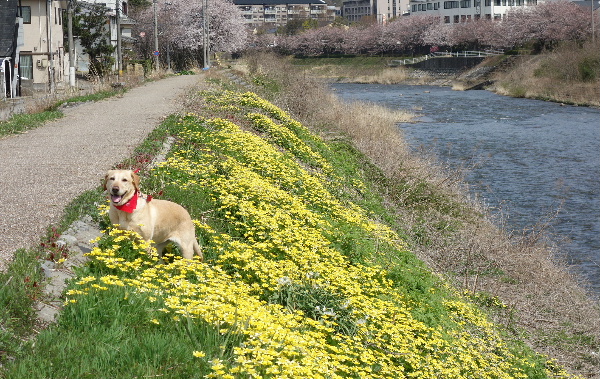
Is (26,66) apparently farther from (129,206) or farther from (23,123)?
(129,206)

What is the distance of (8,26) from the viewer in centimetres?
3619

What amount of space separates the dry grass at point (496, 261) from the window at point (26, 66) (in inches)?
970

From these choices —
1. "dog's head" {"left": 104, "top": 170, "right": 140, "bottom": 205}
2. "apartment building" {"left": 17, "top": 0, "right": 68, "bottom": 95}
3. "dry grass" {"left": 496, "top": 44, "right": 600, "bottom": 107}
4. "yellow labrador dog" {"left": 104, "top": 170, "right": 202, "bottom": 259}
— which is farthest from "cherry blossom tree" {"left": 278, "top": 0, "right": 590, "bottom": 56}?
"dog's head" {"left": 104, "top": 170, "right": 140, "bottom": 205}

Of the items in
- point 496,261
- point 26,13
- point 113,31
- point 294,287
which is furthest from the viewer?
point 113,31

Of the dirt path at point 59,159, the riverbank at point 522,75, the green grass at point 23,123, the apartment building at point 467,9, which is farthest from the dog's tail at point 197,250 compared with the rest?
the apartment building at point 467,9

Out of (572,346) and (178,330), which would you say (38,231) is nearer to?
(178,330)

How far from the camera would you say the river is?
1667cm

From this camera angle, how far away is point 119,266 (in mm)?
6262

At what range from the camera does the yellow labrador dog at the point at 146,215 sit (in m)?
6.82

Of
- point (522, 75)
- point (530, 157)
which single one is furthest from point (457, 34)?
point (530, 157)

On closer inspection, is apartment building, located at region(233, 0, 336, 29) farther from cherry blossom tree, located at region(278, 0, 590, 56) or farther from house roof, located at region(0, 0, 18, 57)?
house roof, located at region(0, 0, 18, 57)

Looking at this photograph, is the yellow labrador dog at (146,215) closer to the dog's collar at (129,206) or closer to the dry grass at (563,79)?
the dog's collar at (129,206)

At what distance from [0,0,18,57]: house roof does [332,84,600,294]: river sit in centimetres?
1868

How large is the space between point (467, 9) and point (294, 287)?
355ft
